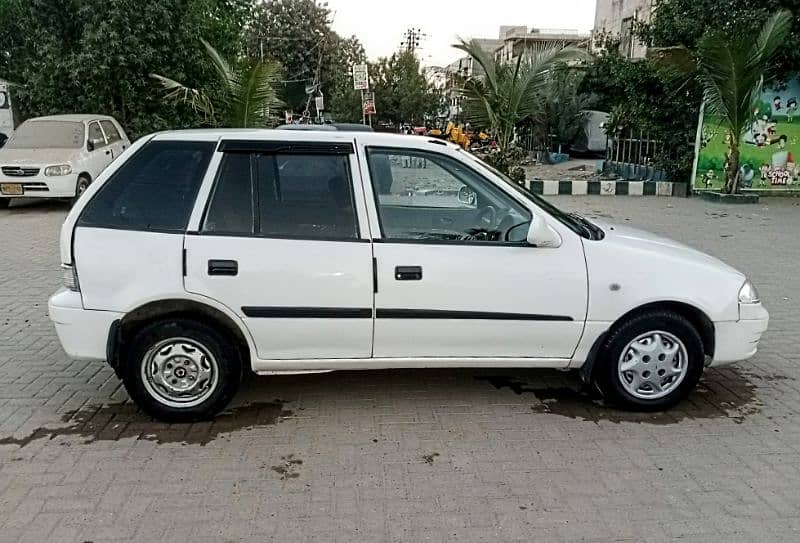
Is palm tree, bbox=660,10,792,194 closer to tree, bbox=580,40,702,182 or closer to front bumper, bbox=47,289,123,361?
tree, bbox=580,40,702,182

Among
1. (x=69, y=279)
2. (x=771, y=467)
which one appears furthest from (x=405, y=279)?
(x=771, y=467)

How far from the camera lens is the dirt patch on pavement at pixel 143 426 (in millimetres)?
3898

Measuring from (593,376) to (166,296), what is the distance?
2.65m

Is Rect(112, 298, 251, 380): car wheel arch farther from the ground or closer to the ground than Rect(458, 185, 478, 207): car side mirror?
closer to the ground

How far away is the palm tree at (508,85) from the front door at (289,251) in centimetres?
934

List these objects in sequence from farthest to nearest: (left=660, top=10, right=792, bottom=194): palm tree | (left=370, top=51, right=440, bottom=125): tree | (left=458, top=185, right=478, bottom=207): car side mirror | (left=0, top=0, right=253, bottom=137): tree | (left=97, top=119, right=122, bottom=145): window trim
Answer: (left=370, top=51, right=440, bottom=125): tree
(left=0, top=0, right=253, bottom=137): tree
(left=97, top=119, right=122, bottom=145): window trim
(left=660, top=10, right=792, bottom=194): palm tree
(left=458, top=185, right=478, bottom=207): car side mirror

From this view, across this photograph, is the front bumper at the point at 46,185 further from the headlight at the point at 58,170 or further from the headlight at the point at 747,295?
the headlight at the point at 747,295

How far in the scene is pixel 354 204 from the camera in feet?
13.1

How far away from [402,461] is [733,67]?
12434mm

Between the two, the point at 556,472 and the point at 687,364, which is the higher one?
the point at 687,364

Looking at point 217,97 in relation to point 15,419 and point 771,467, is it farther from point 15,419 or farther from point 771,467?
point 771,467

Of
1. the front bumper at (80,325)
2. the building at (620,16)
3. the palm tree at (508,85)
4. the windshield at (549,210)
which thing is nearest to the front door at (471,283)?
the windshield at (549,210)

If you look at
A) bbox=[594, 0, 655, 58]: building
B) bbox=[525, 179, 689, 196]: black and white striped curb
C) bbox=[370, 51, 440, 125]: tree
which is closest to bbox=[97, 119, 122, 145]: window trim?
bbox=[525, 179, 689, 196]: black and white striped curb

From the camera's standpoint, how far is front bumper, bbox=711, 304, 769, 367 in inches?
163
